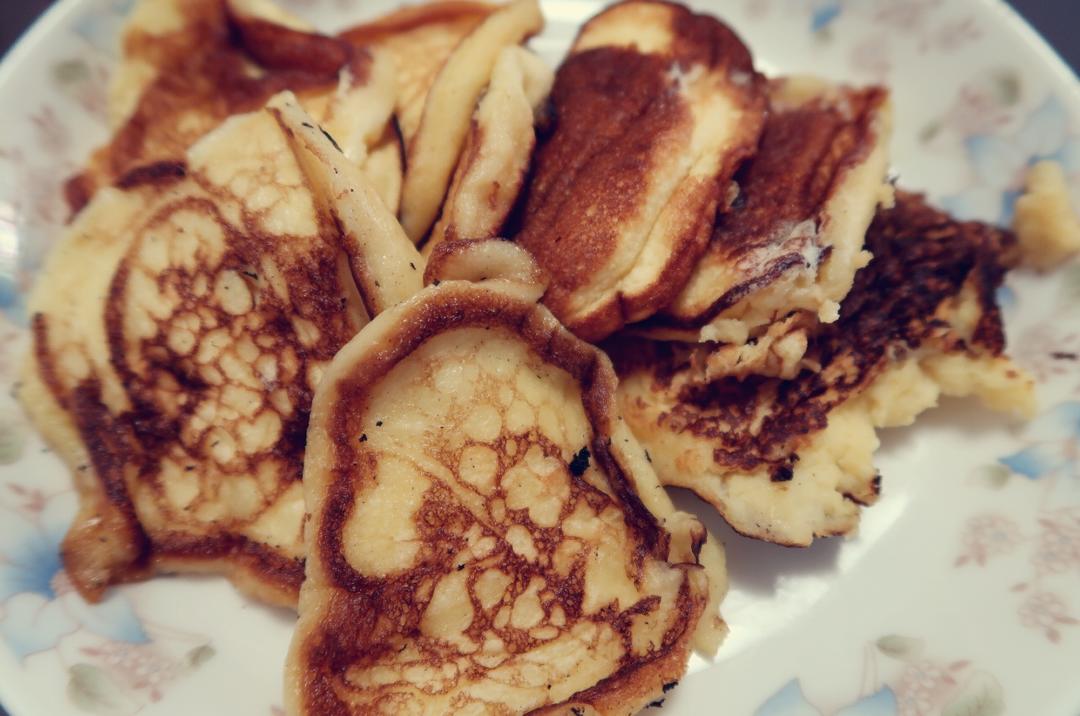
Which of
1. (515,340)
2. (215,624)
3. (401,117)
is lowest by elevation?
(215,624)

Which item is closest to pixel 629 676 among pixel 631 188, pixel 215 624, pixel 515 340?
pixel 515 340

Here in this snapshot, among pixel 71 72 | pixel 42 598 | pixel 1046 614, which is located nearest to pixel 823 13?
pixel 1046 614

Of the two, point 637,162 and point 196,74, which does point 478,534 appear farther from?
point 196,74

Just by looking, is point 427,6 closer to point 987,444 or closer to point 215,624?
point 215,624

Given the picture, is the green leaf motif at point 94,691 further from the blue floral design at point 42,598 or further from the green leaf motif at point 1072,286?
the green leaf motif at point 1072,286

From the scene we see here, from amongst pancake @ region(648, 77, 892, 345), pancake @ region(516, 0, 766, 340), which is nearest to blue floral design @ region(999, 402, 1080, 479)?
pancake @ region(648, 77, 892, 345)

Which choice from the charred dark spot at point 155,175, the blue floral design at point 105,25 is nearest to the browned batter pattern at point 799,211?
the charred dark spot at point 155,175
